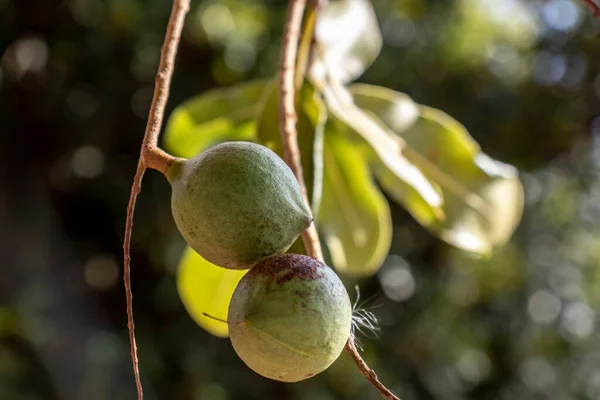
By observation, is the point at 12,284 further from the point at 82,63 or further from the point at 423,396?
the point at 423,396

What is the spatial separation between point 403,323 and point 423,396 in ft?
0.73

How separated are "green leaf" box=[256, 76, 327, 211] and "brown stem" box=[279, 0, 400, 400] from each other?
0.19 feet

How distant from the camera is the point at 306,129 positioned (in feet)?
2.15

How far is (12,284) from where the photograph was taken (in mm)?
1755

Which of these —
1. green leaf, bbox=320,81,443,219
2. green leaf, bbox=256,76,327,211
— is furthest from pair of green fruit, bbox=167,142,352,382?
green leaf, bbox=320,81,443,219

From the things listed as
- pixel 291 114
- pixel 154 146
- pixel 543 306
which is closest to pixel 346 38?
pixel 291 114

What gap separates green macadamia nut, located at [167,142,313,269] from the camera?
1.17 feet

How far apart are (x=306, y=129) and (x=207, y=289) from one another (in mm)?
192

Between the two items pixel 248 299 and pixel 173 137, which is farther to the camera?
pixel 173 137

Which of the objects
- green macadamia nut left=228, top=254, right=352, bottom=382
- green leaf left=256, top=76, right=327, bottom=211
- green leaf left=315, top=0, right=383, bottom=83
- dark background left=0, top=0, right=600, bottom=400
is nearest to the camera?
green macadamia nut left=228, top=254, right=352, bottom=382

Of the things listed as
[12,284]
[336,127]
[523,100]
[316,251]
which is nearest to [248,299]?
[316,251]

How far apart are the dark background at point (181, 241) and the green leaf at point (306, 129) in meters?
1.02

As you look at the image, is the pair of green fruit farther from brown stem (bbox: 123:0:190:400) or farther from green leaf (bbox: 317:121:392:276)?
green leaf (bbox: 317:121:392:276)

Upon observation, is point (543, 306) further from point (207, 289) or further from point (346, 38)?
point (207, 289)
